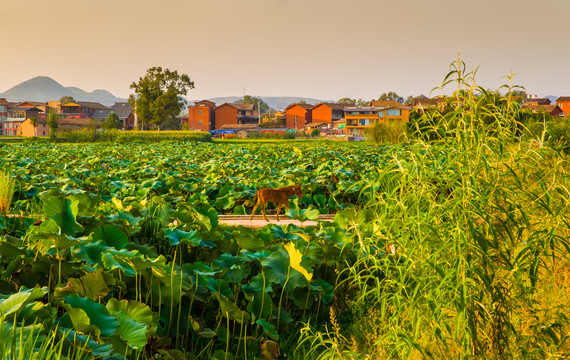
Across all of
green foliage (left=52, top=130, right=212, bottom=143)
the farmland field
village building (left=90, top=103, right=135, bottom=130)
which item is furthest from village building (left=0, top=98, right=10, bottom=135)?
the farmland field

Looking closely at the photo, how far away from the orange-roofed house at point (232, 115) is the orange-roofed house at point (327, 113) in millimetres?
13199

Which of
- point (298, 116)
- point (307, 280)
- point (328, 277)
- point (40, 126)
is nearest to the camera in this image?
A: point (307, 280)

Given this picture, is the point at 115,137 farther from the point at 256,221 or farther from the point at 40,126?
the point at 40,126

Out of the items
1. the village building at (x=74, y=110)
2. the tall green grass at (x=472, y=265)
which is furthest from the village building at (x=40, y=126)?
the tall green grass at (x=472, y=265)

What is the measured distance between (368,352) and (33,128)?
318 feet

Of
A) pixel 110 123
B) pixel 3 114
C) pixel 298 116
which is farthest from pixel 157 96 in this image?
pixel 3 114

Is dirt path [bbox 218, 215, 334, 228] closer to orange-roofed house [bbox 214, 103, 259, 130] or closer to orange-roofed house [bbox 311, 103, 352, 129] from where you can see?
orange-roofed house [bbox 214, 103, 259, 130]

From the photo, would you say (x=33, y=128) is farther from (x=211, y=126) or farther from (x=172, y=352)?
(x=172, y=352)

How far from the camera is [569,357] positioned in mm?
2539

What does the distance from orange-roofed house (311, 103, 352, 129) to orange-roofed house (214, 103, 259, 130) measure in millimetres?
13199

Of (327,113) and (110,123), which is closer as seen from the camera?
(110,123)

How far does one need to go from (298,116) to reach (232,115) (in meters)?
15.3

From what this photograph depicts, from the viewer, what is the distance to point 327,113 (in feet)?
317

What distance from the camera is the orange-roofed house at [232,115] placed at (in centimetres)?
8975
